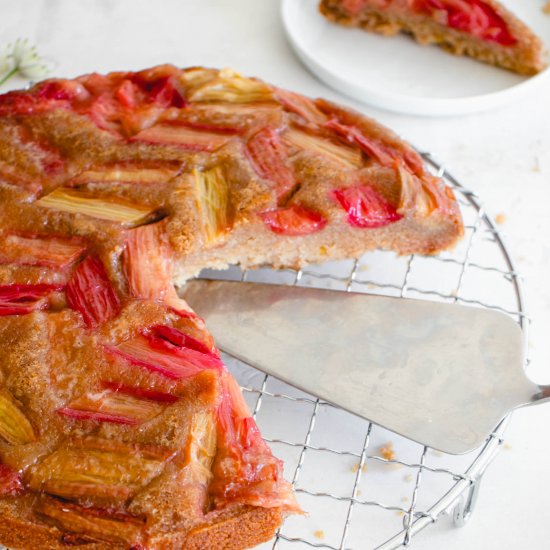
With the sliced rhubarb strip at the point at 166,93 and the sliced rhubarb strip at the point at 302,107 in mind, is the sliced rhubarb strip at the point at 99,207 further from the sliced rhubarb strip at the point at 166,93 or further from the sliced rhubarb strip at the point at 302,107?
the sliced rhubarb strip at the point at 302,107

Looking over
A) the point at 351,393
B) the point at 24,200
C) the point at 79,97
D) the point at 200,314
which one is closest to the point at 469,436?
the point at 351,393

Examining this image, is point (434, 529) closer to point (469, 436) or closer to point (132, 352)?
point (469, 436)

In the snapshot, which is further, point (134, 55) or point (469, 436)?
point (134, 55)

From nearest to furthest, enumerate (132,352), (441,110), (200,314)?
(132,352)
(200,314)
(441,110)

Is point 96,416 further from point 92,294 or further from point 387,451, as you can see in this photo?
point 387,451

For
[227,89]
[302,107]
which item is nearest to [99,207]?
[227,89]

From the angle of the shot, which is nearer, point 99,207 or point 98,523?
point 98,523
